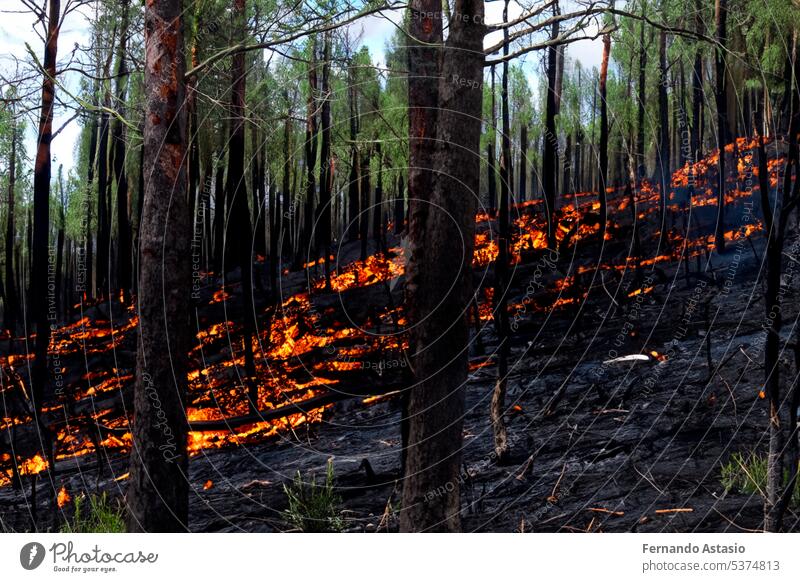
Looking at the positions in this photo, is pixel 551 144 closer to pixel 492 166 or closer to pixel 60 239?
pixel 492 166

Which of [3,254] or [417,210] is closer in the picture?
[417,210]

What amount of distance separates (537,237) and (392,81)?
1.32 m

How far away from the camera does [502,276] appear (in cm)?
427

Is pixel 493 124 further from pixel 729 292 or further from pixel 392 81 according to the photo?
pixel 729 292

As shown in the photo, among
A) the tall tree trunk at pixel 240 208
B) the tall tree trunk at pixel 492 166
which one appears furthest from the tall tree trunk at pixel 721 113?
the tall tree trunk at pixel 240 208

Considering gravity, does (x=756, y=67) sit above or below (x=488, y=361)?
above

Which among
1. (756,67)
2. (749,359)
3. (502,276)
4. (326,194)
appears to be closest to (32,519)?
(326,194)

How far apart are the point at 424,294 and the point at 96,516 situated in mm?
2520

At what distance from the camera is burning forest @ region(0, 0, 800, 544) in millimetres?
4133

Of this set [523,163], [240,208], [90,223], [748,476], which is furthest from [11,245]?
[748,476]

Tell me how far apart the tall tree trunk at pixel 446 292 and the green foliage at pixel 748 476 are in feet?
5.23

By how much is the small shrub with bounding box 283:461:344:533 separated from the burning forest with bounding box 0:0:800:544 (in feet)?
0.06
